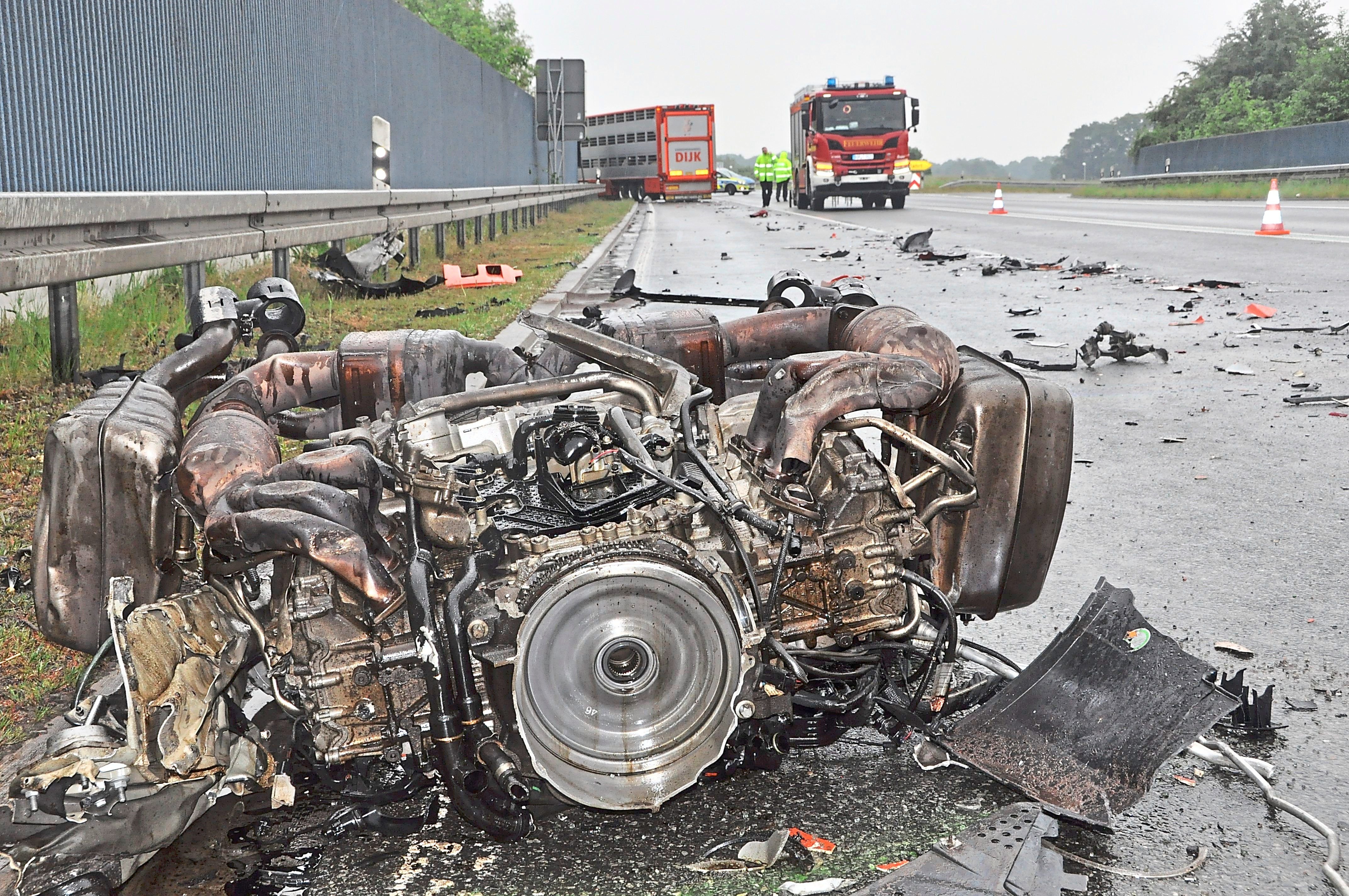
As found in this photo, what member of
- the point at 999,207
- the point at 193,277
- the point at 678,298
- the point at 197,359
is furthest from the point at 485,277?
the point at 999,207

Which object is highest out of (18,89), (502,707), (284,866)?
(18,89)

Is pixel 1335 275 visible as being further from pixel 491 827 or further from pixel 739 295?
pixel 491 827

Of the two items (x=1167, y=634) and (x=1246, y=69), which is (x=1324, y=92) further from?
(x=1167, y=634)

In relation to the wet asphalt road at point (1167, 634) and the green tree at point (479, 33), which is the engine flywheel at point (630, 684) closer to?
the wet asphalt road at point (1167, 634)

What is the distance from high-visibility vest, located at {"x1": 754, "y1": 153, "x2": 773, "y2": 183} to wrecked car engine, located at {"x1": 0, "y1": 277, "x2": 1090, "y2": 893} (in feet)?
172

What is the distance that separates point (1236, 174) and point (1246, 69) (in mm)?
24110

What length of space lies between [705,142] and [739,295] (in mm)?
50693

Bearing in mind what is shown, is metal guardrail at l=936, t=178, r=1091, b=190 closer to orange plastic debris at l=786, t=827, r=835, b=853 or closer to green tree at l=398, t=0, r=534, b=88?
green tree at l=398, t=0, r=534, b=88

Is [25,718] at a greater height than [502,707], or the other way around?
[502,707]

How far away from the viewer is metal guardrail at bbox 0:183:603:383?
524 cm

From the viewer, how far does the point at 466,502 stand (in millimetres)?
2846

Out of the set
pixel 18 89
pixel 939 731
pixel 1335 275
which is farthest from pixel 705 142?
pixel 939 731

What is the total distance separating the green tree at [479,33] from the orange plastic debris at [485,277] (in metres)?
63.6

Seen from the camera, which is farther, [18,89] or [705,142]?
[705,142]
